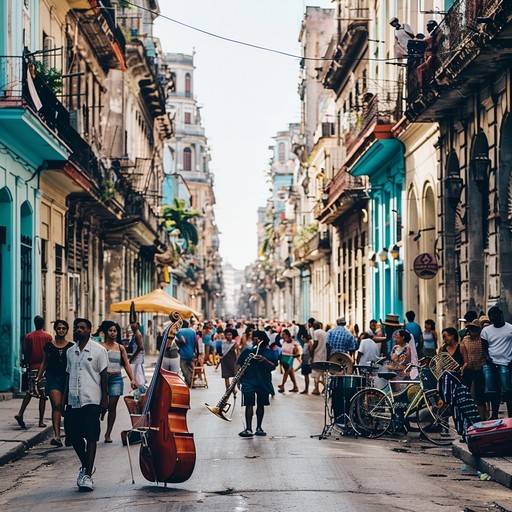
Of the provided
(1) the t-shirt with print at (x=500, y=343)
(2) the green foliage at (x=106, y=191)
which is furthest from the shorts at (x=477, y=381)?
(2) the green foliage at (x=106, y=191)

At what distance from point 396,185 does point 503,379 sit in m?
16.7

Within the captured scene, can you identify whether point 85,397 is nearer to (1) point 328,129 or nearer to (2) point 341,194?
(2) point 341,194

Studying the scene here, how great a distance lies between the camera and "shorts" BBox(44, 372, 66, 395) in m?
13.7

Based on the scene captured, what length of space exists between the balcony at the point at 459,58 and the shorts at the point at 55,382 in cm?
711

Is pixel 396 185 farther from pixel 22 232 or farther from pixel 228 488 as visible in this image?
pixel 228 488

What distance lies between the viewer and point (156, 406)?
10016 millimetres

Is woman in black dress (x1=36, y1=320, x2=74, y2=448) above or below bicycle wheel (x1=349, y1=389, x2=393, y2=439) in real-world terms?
above

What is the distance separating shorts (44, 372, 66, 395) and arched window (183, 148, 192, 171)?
90.3m

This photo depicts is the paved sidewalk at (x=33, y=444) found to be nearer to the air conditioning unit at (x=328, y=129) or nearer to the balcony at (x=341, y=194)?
the balcony at (x=341, y=194)

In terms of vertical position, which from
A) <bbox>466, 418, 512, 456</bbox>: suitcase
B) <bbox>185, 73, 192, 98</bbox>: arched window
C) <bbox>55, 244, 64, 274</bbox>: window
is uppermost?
<bbox>185, 73, 192, 98</bbox>: arched window

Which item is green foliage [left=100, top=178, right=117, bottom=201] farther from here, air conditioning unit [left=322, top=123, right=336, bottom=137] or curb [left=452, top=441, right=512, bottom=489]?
curb [left=452, top=441, right=512, bottom=489]

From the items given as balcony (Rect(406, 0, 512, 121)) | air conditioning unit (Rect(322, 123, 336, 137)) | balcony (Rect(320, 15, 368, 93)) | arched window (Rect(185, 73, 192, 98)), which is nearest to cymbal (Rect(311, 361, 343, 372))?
balcony (Rect(406, 0, 512, 121))

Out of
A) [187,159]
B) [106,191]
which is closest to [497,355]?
[106,191]

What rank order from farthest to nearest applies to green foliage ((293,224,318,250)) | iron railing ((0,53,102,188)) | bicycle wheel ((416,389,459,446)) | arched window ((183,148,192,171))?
arched window ((183,148,192,171))
green foliage ((293,224,318,250))
iron railing ((0,53,102,188))
bicycle wheel ((416,389,459,446))
